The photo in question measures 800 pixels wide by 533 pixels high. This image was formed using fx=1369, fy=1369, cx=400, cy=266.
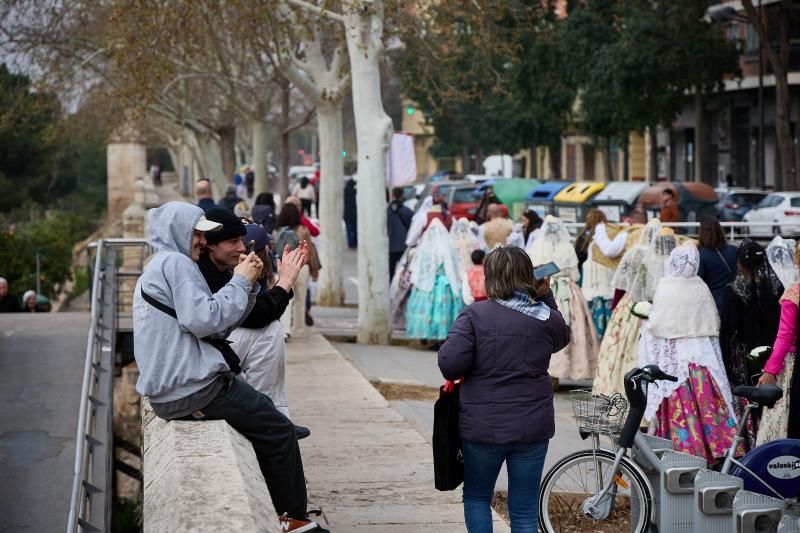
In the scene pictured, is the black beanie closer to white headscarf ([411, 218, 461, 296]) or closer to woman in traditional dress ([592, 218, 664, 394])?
woman in traditional dress ([592, 218, 664, 394])

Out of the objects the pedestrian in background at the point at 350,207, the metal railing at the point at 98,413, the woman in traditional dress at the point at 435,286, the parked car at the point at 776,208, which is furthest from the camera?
the pedestrian in background at the point at 350,207

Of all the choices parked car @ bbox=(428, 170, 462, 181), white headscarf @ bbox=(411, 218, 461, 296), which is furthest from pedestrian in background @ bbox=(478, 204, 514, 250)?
parked car @ bbox=(428, 170, 462, 181)

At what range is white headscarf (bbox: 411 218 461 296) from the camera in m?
16.7

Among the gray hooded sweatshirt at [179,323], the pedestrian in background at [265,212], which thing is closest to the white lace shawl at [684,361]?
the gray hooded sweatshirt at [179,323]

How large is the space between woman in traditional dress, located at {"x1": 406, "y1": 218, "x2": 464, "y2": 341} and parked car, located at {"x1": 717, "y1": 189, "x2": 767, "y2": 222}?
62.8 ft

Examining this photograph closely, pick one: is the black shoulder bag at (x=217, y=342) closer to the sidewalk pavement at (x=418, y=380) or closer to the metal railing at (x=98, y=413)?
the metal railing at (x=98, y=413)

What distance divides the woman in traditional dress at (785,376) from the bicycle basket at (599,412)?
82.5 inches

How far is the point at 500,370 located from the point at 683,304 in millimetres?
3876

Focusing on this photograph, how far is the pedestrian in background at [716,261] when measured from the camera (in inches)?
432

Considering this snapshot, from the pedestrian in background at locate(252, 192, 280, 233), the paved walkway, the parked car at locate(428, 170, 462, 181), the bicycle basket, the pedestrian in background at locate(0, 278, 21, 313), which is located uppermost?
the parked car at locate(428, 170, 462, 181)

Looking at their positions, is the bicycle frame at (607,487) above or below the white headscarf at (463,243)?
below

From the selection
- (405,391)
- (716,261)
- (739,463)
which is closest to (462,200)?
(405,391)

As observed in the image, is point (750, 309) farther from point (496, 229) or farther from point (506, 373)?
point (496, 229)

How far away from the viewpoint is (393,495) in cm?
Result: 832
